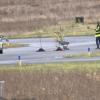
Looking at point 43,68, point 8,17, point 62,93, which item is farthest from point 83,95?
point 8,17

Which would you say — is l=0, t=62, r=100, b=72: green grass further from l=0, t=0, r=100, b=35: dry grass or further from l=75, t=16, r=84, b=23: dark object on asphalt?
l=0, t=0, r=100, b=35: dry grass

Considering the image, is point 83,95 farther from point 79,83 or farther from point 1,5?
point 1,5

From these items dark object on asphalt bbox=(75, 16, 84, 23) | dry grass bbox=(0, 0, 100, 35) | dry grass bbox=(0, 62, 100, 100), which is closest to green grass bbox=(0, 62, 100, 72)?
Result: dry grass bbox=(0, 62, 100, 100)

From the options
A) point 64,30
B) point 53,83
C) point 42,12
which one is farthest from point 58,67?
point 42,12

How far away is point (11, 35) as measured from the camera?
66.0 m

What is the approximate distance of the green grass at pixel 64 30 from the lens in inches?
2405

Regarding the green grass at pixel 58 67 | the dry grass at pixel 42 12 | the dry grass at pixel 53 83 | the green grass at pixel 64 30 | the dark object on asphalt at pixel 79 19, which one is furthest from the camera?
the dry grass at pixel 42 12

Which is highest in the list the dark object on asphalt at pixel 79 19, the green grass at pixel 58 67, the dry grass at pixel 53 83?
the dark object on asphalt at pixel 79 19

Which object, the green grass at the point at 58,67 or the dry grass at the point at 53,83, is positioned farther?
the green grass at the point at 58,67

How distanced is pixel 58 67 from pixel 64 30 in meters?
34.8

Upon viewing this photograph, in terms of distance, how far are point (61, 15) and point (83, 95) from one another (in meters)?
51.5

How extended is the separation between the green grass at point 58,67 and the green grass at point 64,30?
29.4 m

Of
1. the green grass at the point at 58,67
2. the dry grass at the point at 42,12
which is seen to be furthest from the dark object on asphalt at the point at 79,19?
the green grass at the point at 58,67

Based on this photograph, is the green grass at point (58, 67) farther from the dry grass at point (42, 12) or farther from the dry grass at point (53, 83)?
the dry grass at point (42, 12)
